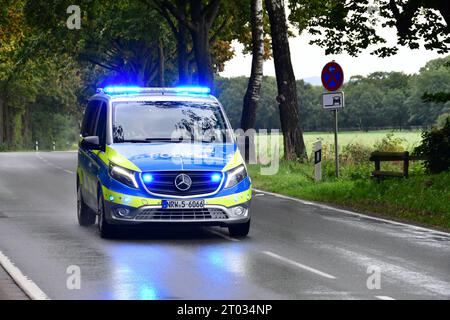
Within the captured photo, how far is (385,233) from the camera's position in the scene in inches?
654

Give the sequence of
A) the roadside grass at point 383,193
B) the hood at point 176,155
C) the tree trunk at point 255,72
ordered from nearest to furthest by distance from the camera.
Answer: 1. the hood at point 176,155
2. the roadside grass at point 383,193
3. the tree trunk at point 255,72

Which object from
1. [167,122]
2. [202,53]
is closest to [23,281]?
[167,122]

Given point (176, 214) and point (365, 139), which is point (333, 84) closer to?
point (176, 214)

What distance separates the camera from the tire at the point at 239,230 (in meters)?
15.7

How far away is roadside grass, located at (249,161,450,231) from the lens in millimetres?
19297

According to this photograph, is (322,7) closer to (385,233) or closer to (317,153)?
(317,153)

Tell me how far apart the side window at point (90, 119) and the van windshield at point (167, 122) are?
3.96 ft

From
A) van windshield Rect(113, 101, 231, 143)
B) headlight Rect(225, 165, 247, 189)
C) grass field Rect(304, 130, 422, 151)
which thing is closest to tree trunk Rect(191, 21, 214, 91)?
grass field Rect(304, 130, 422, 151)

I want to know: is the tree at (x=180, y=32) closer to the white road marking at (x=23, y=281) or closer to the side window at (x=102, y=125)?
the side window at (x=102, y=125)

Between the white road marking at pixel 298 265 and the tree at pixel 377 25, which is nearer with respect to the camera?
the white road marking at pixel 298 265

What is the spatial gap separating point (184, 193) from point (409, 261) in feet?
11.0

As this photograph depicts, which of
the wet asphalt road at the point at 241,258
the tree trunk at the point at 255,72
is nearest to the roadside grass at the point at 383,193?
the wet asphalt road at the point at 241,258

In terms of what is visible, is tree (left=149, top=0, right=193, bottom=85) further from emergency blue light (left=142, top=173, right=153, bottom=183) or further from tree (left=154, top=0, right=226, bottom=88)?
emergency blue light (left=142, top=173, right=153, bottom=183)
